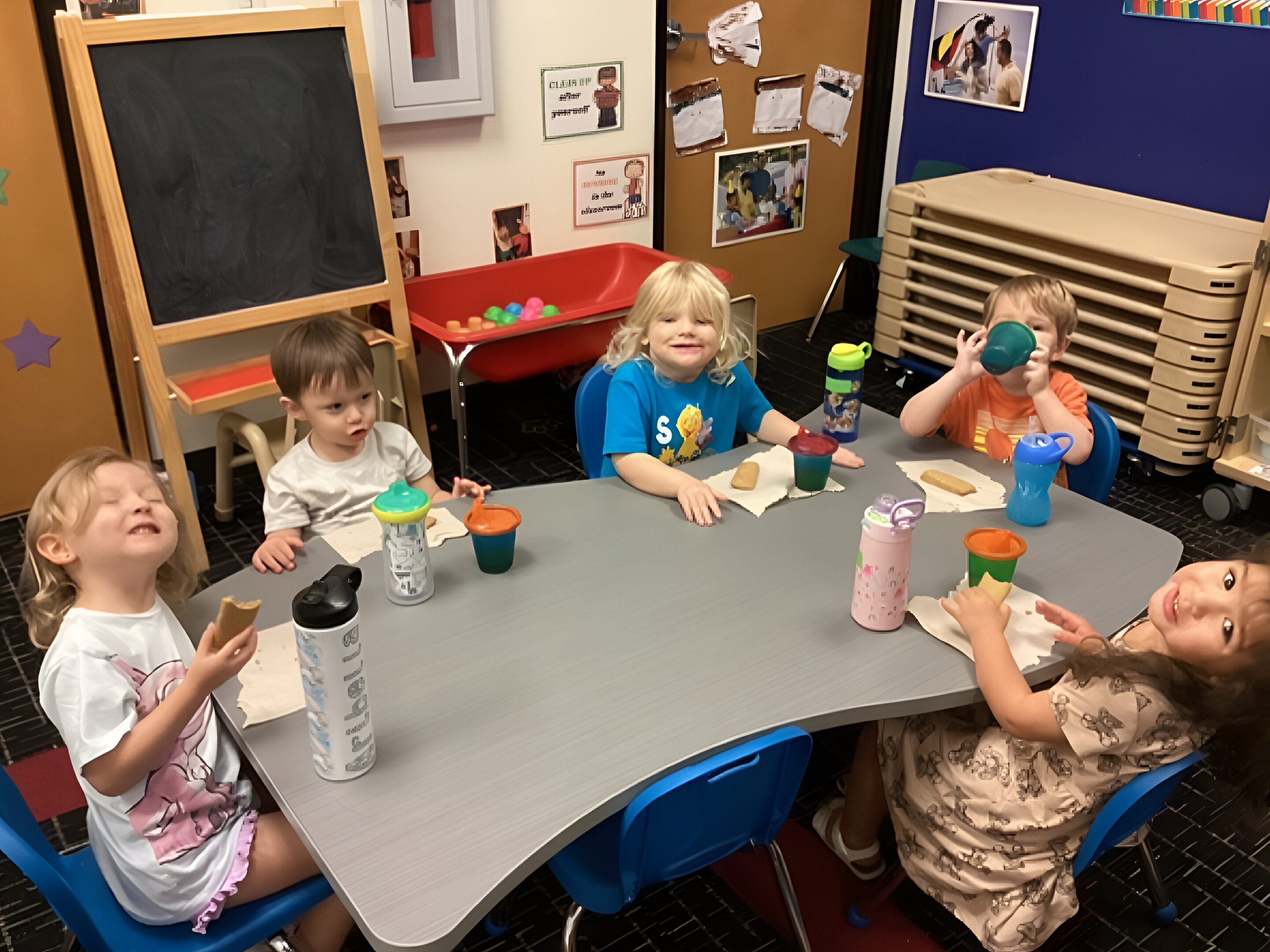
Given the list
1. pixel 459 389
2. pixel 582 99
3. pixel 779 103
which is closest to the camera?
pixel 459 389

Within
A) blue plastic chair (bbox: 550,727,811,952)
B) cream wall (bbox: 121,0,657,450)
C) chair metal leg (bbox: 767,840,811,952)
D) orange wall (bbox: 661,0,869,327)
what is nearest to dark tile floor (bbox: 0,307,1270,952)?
chair metal leg (bbox: 767,840,811,952)

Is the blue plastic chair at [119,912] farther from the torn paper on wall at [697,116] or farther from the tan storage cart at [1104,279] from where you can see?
the torn paper on wall at [697,116]

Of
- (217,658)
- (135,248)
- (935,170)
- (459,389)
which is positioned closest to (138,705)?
(217,658)

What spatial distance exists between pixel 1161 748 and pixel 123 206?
2370 millimetres

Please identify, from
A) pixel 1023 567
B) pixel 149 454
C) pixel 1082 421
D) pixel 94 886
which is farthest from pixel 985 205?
pixel 94 886

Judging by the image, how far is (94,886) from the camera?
1.35m

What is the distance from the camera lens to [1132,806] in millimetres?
1304

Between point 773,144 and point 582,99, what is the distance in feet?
3.04

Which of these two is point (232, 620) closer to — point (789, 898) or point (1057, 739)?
point (789, 898)

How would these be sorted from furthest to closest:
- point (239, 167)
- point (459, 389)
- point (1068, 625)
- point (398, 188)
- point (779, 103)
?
1. point (779, 103)
2. point (398, 188)
3. point (459, 389)
4. point (239, 167)
5. point (1068, 625)

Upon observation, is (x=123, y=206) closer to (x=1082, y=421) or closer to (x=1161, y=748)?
(x=1082, y=421)

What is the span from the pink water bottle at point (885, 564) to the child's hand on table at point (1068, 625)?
20cm

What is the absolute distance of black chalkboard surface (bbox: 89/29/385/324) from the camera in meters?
2.46

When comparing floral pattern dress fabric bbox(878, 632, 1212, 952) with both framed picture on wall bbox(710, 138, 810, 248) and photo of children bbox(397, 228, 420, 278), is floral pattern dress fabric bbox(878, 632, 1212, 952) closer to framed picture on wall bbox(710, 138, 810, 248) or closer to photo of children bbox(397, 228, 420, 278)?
photo of children bbox(397, 228, 420, 278)
